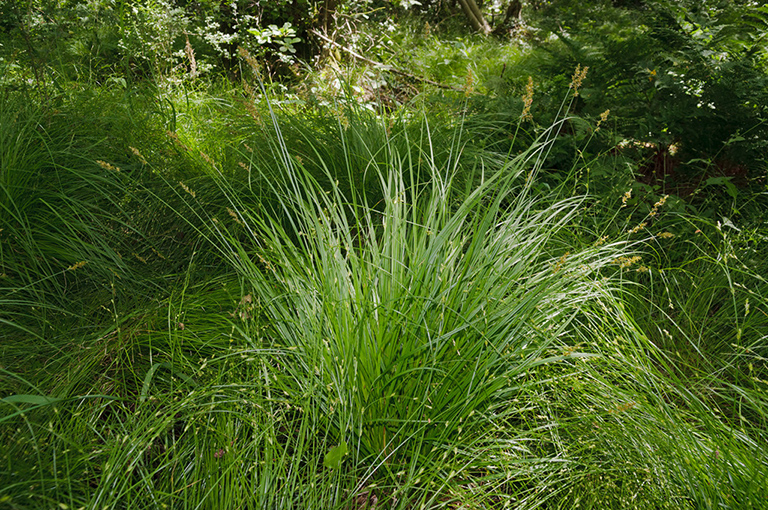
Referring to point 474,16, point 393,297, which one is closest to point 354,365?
point 393,297

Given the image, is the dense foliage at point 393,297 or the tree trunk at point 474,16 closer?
the dense foliage at point 393,297

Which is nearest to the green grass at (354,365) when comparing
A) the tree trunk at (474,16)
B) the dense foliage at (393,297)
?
the dense foliage at (393,297)

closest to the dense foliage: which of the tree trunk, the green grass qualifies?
the green grass

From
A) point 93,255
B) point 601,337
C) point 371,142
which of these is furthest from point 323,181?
point 601,337

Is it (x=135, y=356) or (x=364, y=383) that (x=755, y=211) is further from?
(x=135, y=356)

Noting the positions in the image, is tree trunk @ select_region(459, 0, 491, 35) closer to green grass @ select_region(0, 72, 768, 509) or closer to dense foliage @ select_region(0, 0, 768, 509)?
dense foliage @ select_region(0, 0, 768, 509)

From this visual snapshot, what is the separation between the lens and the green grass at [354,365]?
1.21 metres

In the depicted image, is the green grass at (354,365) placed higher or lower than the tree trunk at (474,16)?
higher

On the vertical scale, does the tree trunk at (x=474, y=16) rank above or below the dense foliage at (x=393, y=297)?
below

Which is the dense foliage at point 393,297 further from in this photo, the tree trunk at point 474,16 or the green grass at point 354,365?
the tree trunk at point 474,16

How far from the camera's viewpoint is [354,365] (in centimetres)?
133

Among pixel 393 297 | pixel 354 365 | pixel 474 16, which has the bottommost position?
pixel 474 16

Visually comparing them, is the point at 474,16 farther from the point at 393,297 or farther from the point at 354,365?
the point at 354,365

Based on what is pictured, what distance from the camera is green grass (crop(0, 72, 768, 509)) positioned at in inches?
47.7
